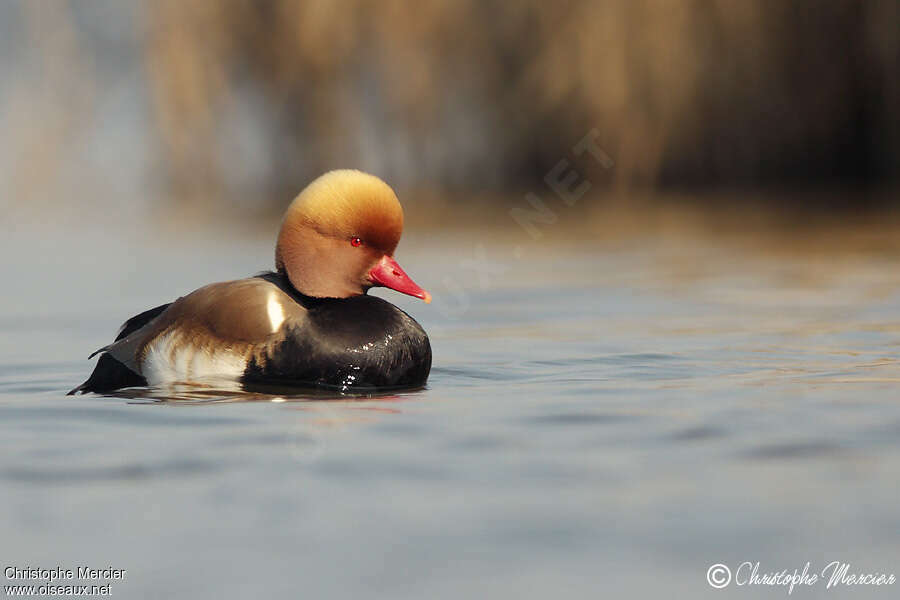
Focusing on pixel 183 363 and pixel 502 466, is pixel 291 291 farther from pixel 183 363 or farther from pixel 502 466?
pixel 502 466

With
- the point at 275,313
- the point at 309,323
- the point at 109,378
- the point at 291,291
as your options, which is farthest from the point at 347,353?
the point at 109,378

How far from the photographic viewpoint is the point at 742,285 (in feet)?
24.1

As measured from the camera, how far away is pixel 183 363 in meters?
4.77

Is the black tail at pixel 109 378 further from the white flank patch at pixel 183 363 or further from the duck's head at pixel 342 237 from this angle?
the duck's head at pixel 342 237

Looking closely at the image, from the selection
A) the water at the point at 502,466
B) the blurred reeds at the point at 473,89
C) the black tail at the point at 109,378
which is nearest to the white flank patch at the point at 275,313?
the water at the point at 502,466

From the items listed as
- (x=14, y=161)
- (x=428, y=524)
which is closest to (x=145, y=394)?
(x=428, y=524)

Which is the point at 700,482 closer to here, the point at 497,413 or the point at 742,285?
the point at 497,413

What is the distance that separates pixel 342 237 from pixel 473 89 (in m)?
6.62

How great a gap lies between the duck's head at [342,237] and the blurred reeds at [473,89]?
518cm

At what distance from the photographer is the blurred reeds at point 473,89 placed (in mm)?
10133

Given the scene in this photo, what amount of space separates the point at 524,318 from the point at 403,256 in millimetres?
2342

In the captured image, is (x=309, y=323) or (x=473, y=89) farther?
(x=473, y=89)

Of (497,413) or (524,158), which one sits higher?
(524,158)

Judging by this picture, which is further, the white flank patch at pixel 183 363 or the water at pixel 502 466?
the white flank patch at pixel 183 363
